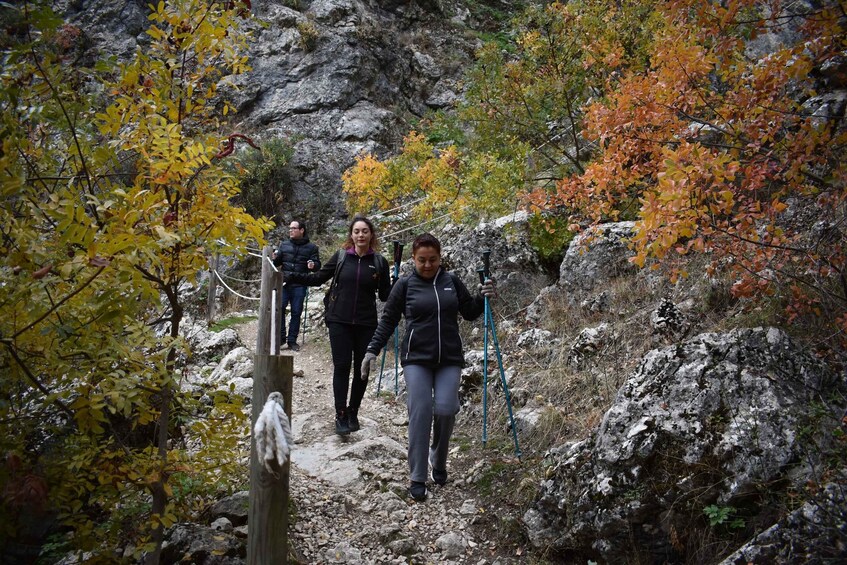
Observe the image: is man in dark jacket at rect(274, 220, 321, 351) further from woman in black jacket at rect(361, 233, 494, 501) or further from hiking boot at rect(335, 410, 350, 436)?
woman in black jacket at rect(361, 233, 494, 501)

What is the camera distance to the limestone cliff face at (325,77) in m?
18.2

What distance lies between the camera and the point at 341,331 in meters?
5.20

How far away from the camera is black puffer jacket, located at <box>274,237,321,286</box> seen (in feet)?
28.3

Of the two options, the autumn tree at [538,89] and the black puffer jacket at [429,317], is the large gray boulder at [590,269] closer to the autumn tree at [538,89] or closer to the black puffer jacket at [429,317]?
the autumn tree at [538,89]

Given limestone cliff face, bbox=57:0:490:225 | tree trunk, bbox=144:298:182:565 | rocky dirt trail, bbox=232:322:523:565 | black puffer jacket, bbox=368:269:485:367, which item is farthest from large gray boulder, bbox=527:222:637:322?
limestone cliff face, bbox=57:0:490:225

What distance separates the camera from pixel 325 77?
19516 mm

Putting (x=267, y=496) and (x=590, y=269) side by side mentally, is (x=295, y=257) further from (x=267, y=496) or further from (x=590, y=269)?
(x=267, y=496)

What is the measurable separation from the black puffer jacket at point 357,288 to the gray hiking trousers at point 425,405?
3.92ft

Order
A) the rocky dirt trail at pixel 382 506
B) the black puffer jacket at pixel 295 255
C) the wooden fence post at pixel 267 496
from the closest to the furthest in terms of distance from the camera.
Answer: the wooden fence post at pixel 267 496, the rocky dirt trail at pixel 382 506, the black puffer jacket at pixel 295 255

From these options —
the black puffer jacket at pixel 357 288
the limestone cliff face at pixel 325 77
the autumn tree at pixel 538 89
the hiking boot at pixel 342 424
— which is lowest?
the hiking boot at pixel 342 424

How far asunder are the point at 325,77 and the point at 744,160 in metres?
18.3

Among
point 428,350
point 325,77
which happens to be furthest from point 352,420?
point 325,77

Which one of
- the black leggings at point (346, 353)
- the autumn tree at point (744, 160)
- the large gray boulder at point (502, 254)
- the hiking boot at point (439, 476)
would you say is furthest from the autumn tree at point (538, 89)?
the hiking boot at point (439, 476)

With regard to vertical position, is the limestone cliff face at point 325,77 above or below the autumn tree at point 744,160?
above
